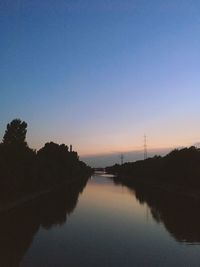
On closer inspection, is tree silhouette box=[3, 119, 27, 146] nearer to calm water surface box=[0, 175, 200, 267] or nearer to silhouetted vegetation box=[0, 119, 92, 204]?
silhouetted vegetation box=[0, 119, 92, 204]

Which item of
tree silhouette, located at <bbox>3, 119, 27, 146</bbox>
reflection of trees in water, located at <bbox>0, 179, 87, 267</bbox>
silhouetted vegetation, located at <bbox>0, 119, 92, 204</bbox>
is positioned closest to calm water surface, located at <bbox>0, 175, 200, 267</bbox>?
reflection of trees in water, located at <bbox>0, 179, 87, 267</bbox>

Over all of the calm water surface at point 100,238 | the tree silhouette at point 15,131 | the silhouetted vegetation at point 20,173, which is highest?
the tree silhouette at point 15,131

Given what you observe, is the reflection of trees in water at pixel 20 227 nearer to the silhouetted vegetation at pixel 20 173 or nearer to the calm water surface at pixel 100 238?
the calm water surface at pixel 100 238

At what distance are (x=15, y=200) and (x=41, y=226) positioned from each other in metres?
18.9

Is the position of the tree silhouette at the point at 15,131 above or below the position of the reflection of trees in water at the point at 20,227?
above

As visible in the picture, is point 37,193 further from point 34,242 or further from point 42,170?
point 34,242

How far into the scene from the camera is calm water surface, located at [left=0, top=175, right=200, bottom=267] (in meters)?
20.2

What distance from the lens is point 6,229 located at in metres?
30.0

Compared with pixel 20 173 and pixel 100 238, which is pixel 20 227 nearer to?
pixel 100 238

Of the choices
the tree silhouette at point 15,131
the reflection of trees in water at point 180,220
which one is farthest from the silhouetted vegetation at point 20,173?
the reflection of trees in water at point 180,220

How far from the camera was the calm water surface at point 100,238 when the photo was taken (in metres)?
20.2

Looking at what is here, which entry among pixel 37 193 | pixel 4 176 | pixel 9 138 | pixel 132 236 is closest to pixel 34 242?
pixel 132 236

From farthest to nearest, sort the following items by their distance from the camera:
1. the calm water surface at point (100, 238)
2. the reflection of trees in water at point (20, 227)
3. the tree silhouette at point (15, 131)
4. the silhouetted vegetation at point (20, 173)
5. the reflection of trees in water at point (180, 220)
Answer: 1. the tree silhouette at point (15, 131)
2. the silhouetted vegetation at point (20, 173)
3. the reflection of trees in water at point (180, 220)
4. the reflection of trees in water at point (20, 227)
5. the calm water surface at point (100, 238)

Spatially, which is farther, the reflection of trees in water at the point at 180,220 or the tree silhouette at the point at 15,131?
the tree silhouette at the point at 15,131
